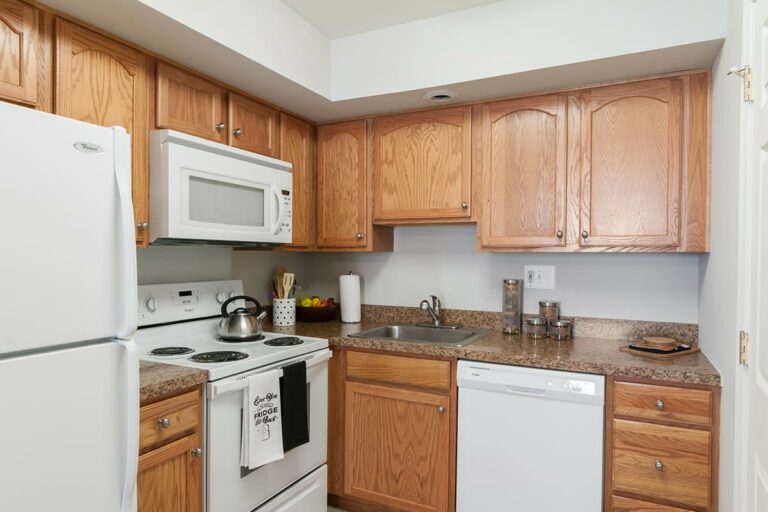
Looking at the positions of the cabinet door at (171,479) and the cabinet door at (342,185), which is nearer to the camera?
the cabinet door at (171,479)

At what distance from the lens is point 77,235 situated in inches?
47.4

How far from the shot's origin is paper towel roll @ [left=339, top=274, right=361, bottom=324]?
2959 millimetres

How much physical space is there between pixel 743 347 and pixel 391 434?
150 centimetres

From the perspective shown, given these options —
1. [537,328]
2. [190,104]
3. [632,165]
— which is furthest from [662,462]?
[190,104]

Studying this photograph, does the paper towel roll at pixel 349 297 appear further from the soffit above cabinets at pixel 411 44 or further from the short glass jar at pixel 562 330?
the short glass jar at pixel 562 330

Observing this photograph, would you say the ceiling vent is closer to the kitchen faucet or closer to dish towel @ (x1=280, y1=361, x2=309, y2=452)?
the kitchen faucet

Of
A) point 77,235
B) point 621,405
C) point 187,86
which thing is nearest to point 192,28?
point 187,86

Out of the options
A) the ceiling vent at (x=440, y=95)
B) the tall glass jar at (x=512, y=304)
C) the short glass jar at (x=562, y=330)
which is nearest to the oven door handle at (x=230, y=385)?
the tall glass jar at (x=512, y=304)

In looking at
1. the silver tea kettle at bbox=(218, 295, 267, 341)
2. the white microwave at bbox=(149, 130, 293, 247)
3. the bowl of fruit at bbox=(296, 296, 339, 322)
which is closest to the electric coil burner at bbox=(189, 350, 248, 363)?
the silver tea kettle at bbox=(218, 295, 267, 341)

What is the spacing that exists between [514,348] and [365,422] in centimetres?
81

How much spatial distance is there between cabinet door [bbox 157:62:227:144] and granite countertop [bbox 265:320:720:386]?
108 cm

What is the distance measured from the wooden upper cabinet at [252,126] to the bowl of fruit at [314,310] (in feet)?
2.92

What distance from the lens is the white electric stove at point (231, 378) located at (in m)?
1.80

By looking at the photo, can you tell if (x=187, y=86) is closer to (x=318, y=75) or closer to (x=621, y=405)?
(x=318, y=75)
